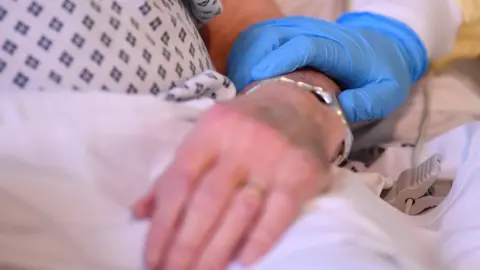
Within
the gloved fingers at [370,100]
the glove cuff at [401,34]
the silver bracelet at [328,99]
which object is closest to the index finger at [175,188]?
the silver bracelet at [328,99]

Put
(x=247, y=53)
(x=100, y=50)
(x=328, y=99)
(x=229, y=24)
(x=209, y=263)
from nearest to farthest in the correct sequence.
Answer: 1. (x=209, y=263)
2. (x=100, y=50)
3. (x=328, y=99)
4. (x=247, y=53)
5. (x=229, y=24)

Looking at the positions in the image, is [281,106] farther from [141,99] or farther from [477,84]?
[477,84]

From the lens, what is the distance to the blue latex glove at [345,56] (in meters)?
0.73

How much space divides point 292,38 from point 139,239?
405 millimetres

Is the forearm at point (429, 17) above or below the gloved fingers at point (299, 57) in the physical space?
below

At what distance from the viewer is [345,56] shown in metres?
0.77

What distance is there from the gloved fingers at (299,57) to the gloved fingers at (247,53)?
3cm

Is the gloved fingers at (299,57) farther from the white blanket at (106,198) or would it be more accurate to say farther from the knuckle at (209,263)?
the knuckle at (209,263)

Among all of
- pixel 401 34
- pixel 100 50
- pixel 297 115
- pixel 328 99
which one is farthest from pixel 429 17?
pixel 100 50

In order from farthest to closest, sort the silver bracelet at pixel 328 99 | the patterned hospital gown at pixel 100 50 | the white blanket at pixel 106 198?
1. the silver bracelet at pixel 328 99
2. the patterned hospital gown at pixel 100 50
3. the white blanket at pixel 106 198

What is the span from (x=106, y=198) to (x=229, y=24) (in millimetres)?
492

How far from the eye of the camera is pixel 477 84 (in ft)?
3.12

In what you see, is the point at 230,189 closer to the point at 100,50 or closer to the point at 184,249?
the point at 184,249

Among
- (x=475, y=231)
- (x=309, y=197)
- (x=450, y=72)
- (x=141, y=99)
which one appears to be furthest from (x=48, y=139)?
(x=450, y=72)
